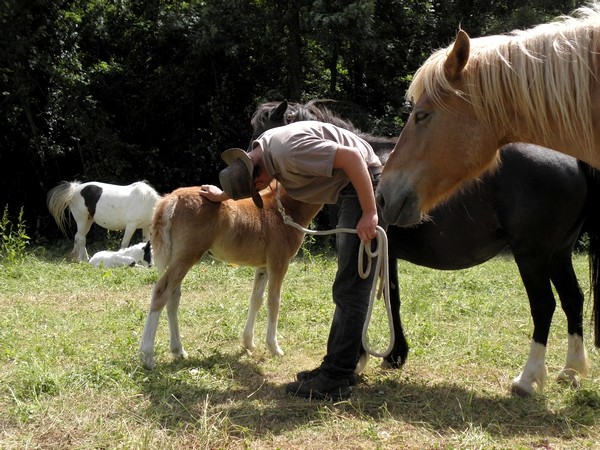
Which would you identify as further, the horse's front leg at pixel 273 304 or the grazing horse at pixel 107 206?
the grazing horse at pixel 107 206

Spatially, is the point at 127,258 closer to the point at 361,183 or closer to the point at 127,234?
the point at 127,234

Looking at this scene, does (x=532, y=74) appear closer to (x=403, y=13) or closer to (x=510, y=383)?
(x=510, y=383)

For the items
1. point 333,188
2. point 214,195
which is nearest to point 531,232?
point 333,188

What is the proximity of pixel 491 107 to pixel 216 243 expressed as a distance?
2.86m

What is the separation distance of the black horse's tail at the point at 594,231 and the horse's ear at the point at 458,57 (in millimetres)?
2093

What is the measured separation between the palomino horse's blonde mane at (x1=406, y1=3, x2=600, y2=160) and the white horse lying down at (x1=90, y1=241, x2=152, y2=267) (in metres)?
8.27

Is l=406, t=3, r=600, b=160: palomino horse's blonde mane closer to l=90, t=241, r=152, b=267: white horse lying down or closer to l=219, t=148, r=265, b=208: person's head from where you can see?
l=219, t=148, r=265, b=208: person's head

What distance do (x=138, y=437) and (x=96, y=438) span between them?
0.23 m

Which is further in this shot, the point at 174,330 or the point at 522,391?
the point at 174,330

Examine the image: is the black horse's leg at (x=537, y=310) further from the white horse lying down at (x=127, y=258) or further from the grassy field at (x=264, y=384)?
the white horse lying down at (x=127, y=258)

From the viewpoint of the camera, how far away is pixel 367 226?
3.71m

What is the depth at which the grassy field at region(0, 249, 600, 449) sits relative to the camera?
3424 mm

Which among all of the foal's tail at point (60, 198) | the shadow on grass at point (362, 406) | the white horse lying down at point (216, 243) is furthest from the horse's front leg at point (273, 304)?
the foal's tail at point (60, 198)

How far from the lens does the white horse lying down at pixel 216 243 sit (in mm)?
4801
